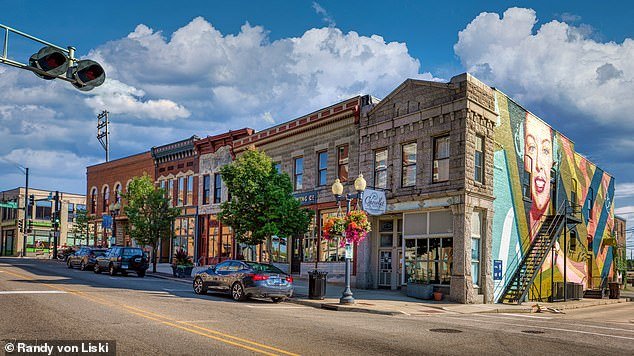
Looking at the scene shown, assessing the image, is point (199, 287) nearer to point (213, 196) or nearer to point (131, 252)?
point (131, 252)

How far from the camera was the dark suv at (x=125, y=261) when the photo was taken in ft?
103

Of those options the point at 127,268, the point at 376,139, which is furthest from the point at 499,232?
the point at 127,268

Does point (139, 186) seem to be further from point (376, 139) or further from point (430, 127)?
point (430, 127)

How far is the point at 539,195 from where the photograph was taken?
2894cm

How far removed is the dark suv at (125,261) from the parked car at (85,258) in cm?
179

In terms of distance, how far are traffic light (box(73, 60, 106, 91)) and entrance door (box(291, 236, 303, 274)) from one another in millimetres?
22349

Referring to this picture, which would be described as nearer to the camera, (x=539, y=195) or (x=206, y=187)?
(x=539, y=195)

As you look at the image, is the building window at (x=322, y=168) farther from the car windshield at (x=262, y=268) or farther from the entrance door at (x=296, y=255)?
the car windshield at (x=262, y=268)

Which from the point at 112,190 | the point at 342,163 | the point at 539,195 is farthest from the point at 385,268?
the point at 112,190

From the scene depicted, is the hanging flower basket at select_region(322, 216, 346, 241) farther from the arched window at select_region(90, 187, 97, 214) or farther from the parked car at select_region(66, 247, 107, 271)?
the arched window at select_region(90, 187, 97, 214)

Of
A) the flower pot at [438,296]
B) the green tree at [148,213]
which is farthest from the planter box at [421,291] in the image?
the green tree at [148,213]

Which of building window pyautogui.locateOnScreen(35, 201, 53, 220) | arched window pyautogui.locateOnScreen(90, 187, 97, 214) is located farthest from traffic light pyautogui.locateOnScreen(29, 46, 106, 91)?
building window pyautogui.locateOnScreen(35, 201, 53, 220)

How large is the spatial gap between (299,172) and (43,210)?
66387mm

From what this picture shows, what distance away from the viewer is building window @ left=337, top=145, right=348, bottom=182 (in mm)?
28936
